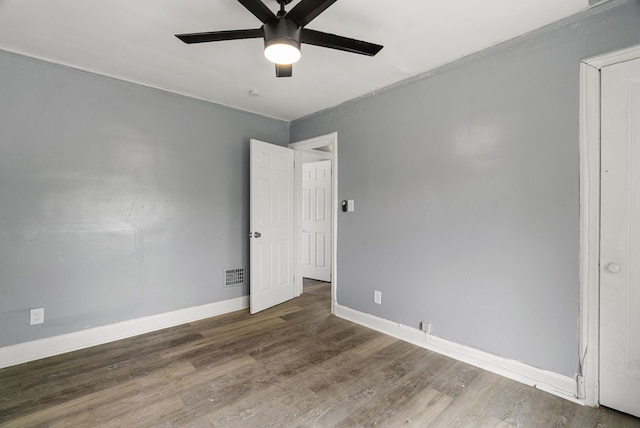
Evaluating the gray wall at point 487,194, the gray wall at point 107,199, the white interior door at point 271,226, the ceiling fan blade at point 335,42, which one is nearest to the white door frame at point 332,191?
the white interior door at point 271,226

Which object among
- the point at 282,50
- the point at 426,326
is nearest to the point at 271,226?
the point at 426,326

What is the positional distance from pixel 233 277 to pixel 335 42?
2.85 meters

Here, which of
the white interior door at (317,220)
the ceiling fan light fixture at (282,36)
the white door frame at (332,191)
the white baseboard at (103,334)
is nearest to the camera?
the ceiling fan light fixture at (282,36)

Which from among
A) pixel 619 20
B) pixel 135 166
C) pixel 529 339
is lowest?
pixel 529 339

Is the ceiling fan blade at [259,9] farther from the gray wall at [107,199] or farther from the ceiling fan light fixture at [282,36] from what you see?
the gray wall at [107,199]

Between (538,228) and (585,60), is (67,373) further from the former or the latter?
(585,60)

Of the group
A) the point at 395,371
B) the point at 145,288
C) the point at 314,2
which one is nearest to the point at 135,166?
the point at 145,288

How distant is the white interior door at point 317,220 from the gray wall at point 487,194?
1828 mm

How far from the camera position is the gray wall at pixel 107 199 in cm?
240

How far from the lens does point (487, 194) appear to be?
2.32m

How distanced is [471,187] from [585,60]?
103 centimetres

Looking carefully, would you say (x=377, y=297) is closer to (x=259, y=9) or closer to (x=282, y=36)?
(x=282, y=36)

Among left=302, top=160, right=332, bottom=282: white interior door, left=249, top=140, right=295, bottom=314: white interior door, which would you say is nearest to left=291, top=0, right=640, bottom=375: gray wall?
left=249, top=140, right=295, bottom=314: white interior door

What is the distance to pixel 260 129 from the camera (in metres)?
3.90
